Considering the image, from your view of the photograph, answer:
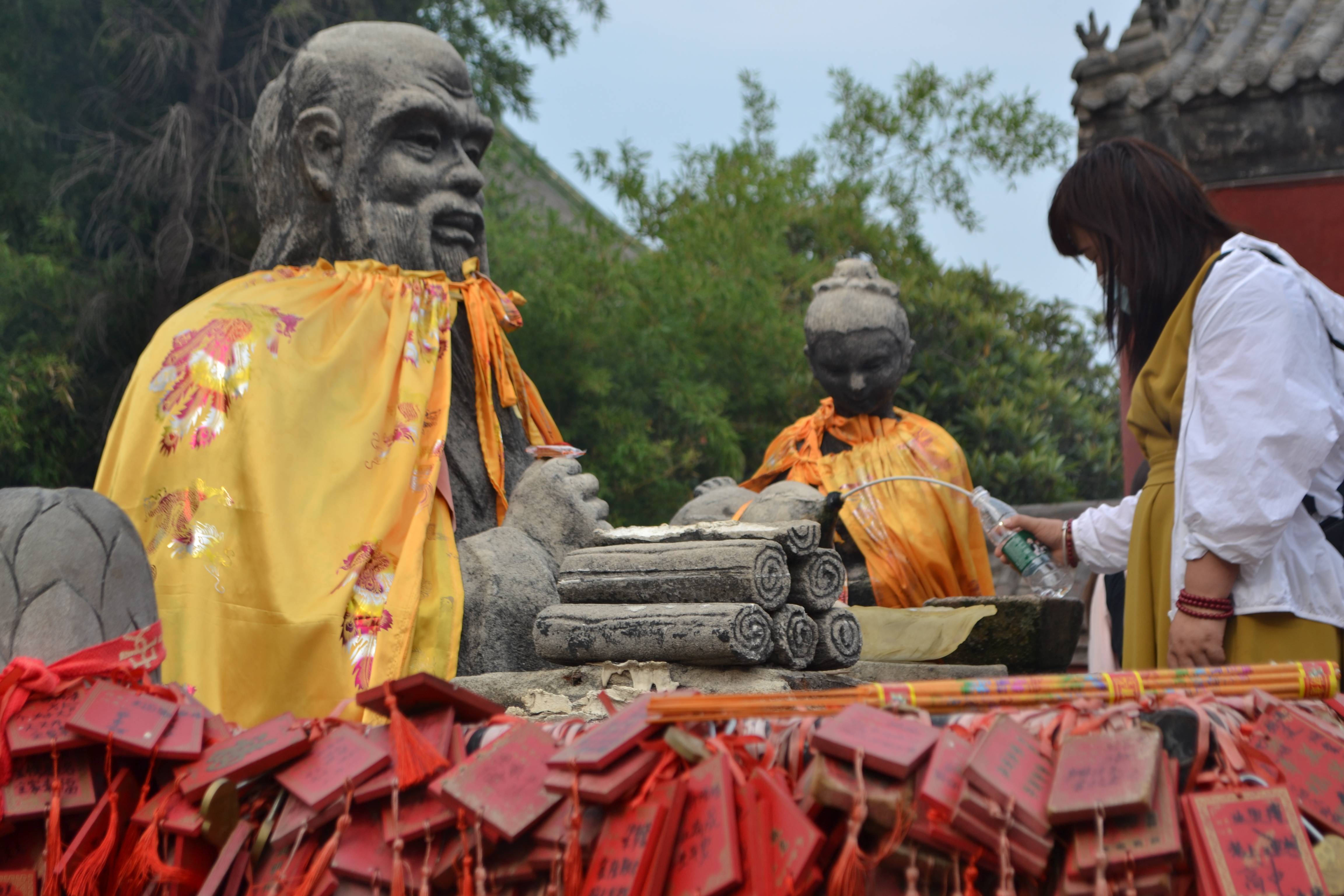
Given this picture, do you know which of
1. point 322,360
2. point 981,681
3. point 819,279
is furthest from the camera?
point 819,279

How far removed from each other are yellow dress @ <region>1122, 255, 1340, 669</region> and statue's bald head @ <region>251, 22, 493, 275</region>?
1.78 m

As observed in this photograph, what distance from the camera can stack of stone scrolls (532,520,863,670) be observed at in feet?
8.27

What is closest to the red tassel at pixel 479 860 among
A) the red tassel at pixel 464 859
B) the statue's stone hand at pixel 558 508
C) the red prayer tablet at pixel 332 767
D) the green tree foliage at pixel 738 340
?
the red tassel at pixel 464 859

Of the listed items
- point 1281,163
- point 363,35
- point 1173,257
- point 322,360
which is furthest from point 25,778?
point 1281,163

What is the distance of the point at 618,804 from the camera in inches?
47.5

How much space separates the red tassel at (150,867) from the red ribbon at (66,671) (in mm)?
170

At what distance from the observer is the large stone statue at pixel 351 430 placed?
2.75 m

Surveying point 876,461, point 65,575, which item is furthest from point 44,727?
point 876,461

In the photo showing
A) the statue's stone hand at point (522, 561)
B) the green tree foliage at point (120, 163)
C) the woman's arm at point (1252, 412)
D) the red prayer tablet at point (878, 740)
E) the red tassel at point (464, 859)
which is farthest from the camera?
the green tree foliage at point (120, 163)

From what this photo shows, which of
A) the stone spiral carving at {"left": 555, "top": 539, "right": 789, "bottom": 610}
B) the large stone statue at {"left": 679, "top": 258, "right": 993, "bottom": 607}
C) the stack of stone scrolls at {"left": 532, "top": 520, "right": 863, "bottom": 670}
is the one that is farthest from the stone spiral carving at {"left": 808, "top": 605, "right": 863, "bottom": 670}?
the large stone statue at {"left": 679, "top": 258, "right": 993, "bottom": 607}

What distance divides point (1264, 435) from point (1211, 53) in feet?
18.6

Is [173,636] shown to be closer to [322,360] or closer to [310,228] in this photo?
[322,360]

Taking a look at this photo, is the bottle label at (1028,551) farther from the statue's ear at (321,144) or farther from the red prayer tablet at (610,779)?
the statue's ear at (321,144)

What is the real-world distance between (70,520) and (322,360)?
138 cm
